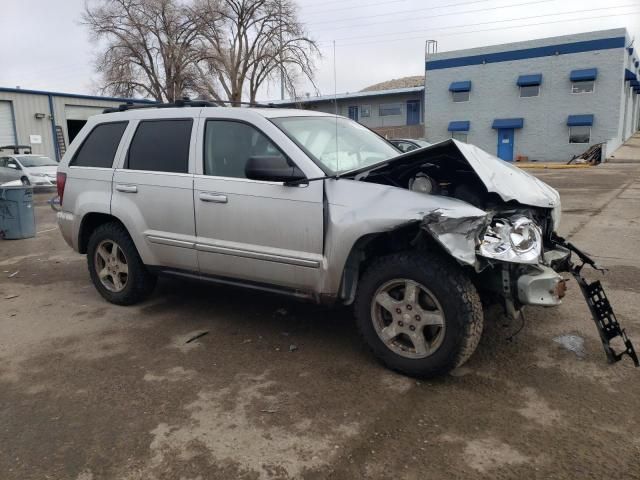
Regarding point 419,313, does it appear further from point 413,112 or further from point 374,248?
point 413,112

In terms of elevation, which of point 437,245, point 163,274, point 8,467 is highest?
point 437,245

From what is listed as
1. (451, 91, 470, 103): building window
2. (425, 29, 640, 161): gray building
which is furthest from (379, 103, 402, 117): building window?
(451, 91, 470, 103): building window

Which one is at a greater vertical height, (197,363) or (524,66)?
(524,66)

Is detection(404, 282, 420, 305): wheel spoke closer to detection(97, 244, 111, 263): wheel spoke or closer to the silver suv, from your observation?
the silver suv

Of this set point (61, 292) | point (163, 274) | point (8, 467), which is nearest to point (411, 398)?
point (8, 467)

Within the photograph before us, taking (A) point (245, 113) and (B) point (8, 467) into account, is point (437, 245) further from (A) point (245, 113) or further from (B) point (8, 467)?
(B) point (8, 467)

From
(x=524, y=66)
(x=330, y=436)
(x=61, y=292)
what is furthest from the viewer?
(x=524, y=66)

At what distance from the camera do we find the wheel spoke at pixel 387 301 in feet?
11.5

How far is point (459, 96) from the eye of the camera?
35656 millimetres

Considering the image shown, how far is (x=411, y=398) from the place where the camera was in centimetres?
327

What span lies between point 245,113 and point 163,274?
1658 millimetres

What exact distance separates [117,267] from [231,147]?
1829 millimetres

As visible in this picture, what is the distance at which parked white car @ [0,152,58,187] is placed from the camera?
61.3 feet

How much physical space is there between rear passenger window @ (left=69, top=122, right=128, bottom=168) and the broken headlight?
11.8ft
